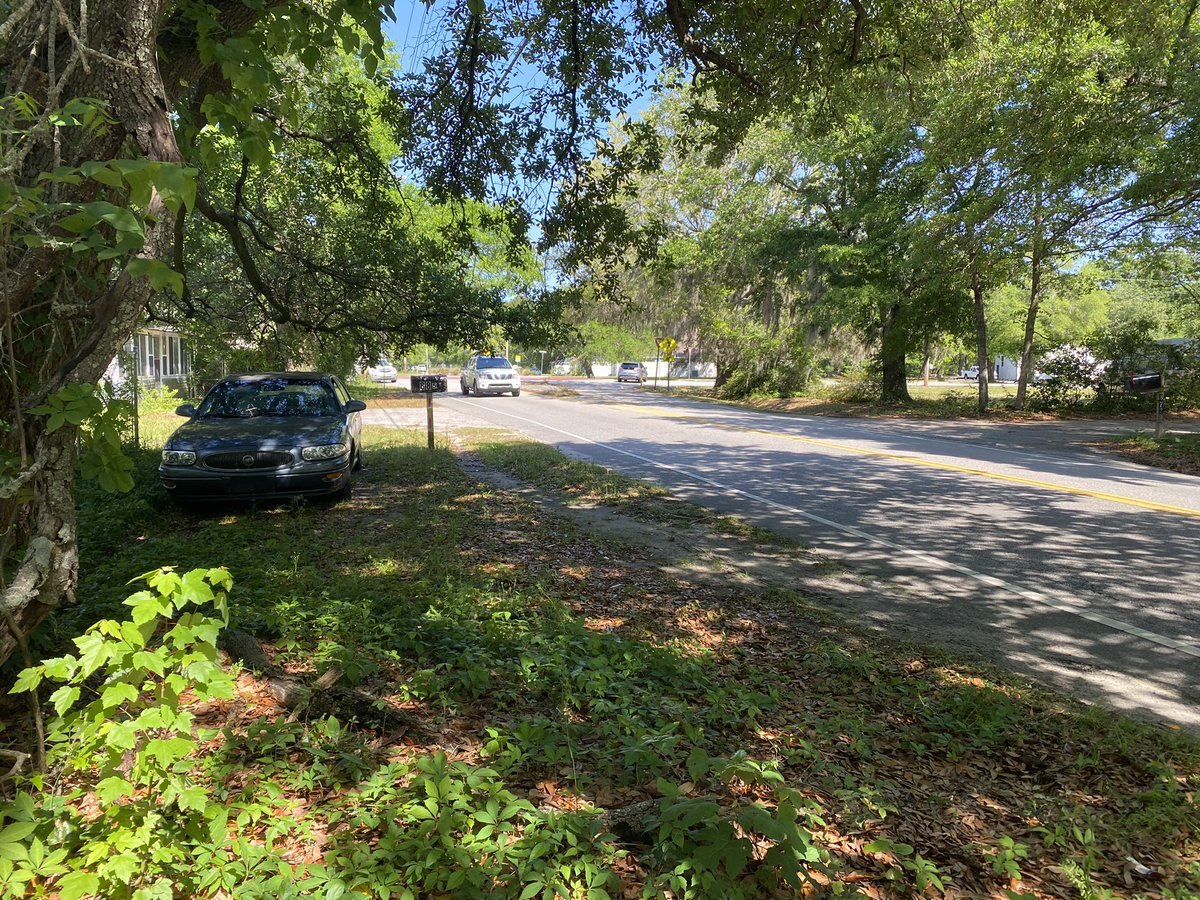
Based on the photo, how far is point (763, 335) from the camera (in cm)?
3042

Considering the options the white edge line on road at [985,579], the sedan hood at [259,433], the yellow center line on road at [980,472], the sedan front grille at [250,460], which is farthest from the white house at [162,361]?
the white edge line on road at [985,579]

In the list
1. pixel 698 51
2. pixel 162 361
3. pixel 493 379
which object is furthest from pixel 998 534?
pixel 493 379

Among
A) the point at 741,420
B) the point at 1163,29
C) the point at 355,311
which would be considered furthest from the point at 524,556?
the point at 741,420

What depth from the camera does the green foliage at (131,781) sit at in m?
2.06

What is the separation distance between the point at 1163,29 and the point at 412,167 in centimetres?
1027

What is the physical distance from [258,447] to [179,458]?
81 centimetres

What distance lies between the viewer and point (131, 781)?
7.66 ft

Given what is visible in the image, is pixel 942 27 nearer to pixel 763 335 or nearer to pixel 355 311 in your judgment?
pixel 355 311

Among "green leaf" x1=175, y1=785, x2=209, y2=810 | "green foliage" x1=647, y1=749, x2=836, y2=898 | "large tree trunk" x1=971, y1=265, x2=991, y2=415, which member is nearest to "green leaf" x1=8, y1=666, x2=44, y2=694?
"green leaf" x1=175, y1=785, x2=209, y2=810

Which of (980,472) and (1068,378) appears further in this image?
(1068,378)

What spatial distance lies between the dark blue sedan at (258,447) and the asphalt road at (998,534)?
478cm

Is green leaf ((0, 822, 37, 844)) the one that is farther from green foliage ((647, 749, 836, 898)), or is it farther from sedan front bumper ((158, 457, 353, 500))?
sedan front bumper ((158, 457, 353, 500))

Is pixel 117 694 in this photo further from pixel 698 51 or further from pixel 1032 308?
pixel 1032 308

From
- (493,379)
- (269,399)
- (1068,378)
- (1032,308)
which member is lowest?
(269,399)
